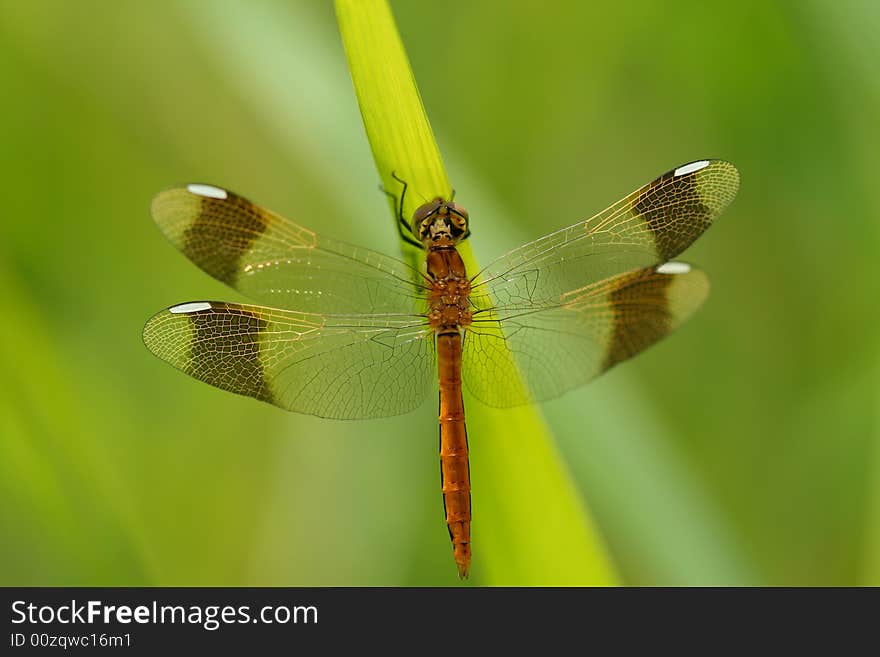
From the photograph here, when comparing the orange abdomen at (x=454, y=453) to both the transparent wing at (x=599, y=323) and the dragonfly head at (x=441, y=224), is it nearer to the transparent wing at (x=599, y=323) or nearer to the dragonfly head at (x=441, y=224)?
the transparent wing at (x=599, y=323)

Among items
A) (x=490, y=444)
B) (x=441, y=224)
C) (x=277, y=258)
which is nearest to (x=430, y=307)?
(x=441, y=224)

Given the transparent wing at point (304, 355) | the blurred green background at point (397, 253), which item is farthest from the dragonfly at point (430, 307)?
the blurred green background at point (397, 253)

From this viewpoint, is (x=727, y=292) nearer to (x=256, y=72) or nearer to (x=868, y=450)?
(x=868, y=450)

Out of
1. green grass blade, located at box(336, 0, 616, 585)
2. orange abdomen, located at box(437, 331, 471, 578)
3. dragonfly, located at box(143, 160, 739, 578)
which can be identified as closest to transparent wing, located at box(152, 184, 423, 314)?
dragonfly, located at box(143, 160, 739, 578)

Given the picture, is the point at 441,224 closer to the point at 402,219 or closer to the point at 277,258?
the point at 402,219

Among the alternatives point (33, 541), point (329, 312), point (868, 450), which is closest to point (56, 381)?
point (33, 541)

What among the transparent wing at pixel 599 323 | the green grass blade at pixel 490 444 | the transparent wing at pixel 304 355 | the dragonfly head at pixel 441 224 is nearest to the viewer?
the green grass blade at pixel 490 444
